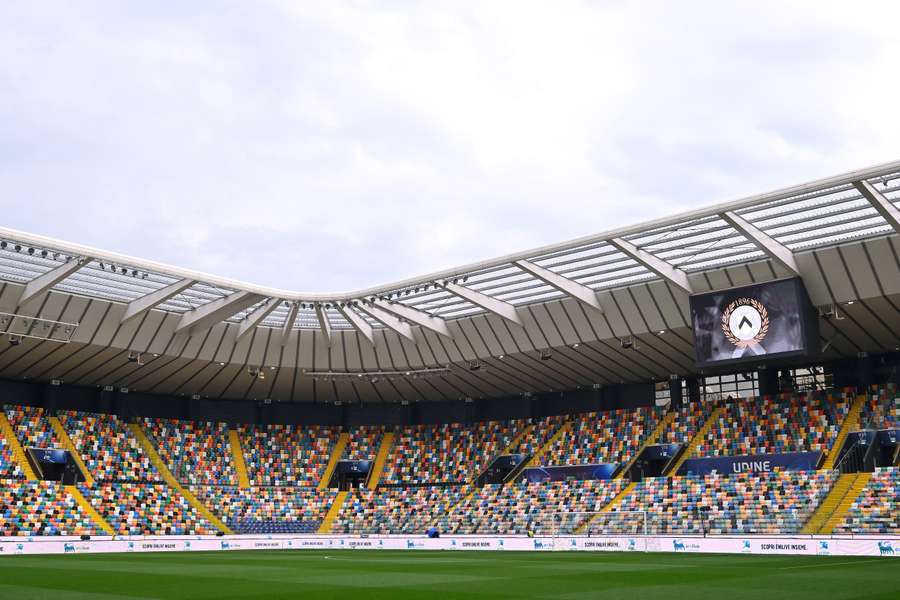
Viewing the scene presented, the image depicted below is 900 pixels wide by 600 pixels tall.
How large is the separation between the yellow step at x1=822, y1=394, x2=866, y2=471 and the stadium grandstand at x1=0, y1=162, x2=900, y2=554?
0.11 meters

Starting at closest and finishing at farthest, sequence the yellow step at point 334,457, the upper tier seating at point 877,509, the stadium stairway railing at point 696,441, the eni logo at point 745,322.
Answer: the upper tier seating at point 877,509 < the eni logo at point 745,322 < the stadium stairway railing at point 696,441 < the yellow step at point 334,457

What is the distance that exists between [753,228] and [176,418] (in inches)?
1595

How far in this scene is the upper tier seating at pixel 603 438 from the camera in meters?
52.2

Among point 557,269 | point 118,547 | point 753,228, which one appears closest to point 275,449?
point 118,547

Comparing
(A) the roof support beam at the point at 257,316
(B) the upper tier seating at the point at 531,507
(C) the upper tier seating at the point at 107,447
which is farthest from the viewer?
(C) the upper tier seating at the point at 107,447

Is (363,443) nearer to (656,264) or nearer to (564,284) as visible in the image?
(564,284)

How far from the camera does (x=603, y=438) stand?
53656mm

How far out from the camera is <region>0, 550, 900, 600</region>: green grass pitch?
16891 mm

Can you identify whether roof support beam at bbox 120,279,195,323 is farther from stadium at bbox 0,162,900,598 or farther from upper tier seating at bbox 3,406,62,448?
upper tier seating at bbox 3,406,62,448

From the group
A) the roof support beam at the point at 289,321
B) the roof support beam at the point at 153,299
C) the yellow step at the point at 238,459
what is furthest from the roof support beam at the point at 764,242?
the yellow step at the point at 238,459

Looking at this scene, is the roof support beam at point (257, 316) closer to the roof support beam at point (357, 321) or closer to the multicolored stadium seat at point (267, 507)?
the roof support beam at point (357, 321)

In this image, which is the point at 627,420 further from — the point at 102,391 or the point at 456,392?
the point at 102,391

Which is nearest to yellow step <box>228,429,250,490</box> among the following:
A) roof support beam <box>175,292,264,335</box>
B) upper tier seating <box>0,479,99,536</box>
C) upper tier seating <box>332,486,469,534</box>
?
upper tier seating <box>332,486,469,534</box>

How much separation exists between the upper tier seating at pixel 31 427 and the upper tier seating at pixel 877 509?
41.6 m
